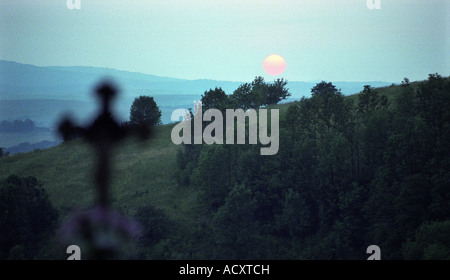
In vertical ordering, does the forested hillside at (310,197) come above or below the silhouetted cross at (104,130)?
below

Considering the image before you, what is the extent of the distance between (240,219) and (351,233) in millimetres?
9761

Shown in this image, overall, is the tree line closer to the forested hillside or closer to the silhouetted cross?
the forested hillside

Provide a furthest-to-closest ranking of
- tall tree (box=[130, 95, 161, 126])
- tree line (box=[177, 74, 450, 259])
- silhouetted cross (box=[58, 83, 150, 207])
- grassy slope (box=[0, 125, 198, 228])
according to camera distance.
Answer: tall tree (box=[130, 95, 161, 126]), grassy slope (box=[0, 125, 198, 228]), tree line (box=[177, 74, 450, 259]), silhouetted cross (box=[58, 83, 150, 207])

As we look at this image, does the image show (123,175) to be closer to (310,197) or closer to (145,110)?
(310,197)
